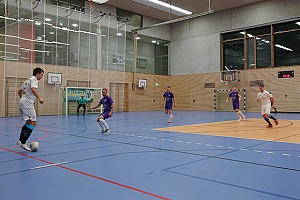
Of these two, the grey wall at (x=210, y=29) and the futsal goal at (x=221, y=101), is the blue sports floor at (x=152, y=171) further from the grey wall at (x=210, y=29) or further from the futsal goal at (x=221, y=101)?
the futsal goal at (x=221, y=101)

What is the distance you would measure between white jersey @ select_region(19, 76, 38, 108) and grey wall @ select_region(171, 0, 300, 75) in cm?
2417

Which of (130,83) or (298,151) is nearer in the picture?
(298,151)

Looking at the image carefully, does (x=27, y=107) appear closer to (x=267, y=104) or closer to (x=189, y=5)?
(x=267, y=104)

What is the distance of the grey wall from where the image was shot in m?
25.0

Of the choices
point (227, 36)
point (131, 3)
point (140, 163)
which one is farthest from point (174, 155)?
point (227, 36)

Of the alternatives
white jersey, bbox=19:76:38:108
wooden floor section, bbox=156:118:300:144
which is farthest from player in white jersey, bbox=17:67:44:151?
wooden floor section, bbox=156:118:300:144

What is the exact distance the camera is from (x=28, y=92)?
A: 6.75 meters

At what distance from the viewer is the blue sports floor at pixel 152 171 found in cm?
359

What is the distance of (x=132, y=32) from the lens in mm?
28422

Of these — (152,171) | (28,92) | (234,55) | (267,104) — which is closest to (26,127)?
(28,92)

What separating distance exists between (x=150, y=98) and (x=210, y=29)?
993 cm

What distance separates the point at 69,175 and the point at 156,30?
93.8 feet

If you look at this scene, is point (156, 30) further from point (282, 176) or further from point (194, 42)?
point (282, 176)

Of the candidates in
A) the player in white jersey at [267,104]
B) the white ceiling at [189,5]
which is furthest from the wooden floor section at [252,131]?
the white ceiling at [189,5]
